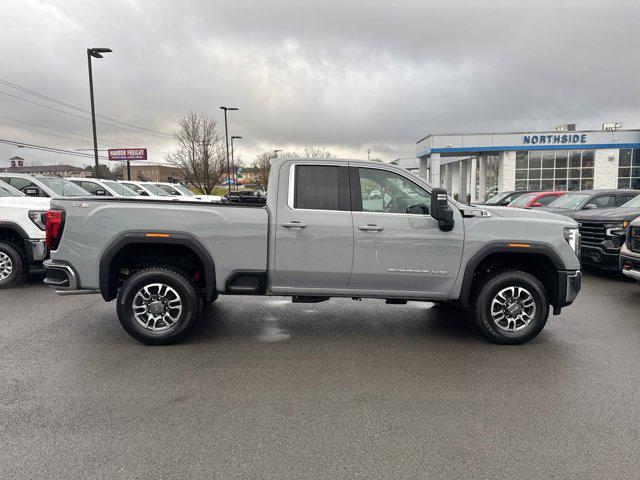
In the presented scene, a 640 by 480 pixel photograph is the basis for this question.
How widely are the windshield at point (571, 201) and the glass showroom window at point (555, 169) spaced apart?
22.6 m

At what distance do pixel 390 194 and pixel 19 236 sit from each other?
6.74 m

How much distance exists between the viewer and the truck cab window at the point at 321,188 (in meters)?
5.14

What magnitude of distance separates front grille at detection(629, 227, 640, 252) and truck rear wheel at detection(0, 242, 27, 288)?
1009 cm

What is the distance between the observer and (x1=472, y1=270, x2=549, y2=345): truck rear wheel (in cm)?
516

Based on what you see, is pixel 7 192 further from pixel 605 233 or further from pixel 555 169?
pixel 555 169

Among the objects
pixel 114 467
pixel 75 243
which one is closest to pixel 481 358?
pixel 114 467

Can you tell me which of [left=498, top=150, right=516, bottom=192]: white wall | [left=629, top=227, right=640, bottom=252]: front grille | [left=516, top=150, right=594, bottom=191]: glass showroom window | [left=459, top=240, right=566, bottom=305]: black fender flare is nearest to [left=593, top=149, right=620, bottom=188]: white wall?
[left=516, top=150, right=594, bottom=191]: glass showroom window

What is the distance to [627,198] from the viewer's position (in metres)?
11.7

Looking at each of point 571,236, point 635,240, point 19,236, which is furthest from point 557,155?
point 19,236

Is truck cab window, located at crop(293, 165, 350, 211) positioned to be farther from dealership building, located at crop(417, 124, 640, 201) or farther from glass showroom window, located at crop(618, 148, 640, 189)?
glass showroom window, located at crop(618, 148, 640, 189)

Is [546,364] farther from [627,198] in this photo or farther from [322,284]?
[627,198]

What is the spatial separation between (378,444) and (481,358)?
6.83 feet

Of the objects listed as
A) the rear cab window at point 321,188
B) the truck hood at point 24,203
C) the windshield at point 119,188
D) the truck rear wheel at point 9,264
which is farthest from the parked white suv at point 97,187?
the rear cab window at point 321,188

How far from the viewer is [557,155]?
3366 cm
